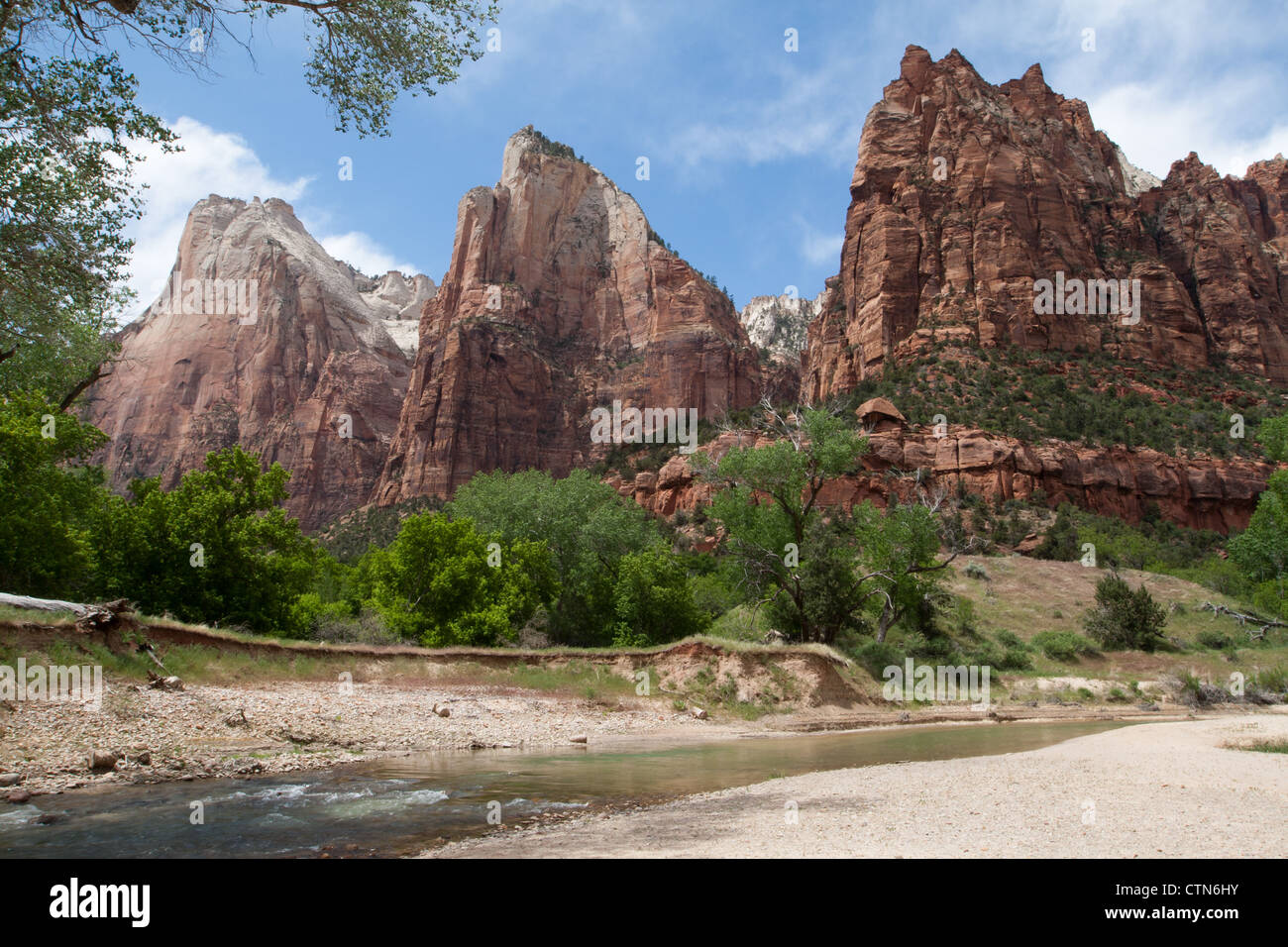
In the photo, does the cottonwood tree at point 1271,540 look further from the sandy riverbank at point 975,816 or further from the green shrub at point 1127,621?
the sandy riverbank at point 975,816

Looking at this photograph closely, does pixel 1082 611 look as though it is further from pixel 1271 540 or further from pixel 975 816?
pixel 975 816

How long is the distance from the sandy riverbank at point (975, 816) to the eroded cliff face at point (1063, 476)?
2024 inches

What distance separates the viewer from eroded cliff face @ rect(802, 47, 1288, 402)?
86.8 m

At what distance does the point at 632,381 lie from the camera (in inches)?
5118

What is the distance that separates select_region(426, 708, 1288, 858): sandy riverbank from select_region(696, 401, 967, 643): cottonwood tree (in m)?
17.3

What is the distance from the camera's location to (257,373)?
140 meters

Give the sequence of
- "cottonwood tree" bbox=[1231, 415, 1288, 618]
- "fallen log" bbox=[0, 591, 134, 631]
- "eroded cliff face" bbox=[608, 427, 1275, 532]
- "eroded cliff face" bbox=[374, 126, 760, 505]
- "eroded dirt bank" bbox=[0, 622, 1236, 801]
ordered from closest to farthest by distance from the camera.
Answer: "eroded dirt bank" bbox=[0, 622, 1236, 801]
"fallen log" bbox=[0, 591, 134, 631]
"cottonwood tree" bbox=[1231, 415, 1288, 618]
"eroded cliff face" bbox=[608, 427, 1275, 532]
"eroded cliff face" bbox=[374, 126, 760, 505]

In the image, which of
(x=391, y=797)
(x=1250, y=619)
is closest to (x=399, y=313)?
(x=1250, y=619)

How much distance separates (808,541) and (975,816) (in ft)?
74.5

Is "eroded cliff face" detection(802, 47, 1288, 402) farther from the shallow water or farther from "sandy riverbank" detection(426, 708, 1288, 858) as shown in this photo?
"sandy riverbank" detection(426, 708, 1288, 858)

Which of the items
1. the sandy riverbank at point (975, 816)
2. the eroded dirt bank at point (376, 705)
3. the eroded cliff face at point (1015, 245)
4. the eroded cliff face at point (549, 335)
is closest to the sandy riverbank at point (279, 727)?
the eroded dirt bank at point (376, 705)

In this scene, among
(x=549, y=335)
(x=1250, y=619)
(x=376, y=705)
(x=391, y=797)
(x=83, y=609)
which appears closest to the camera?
(x=391, y=797)

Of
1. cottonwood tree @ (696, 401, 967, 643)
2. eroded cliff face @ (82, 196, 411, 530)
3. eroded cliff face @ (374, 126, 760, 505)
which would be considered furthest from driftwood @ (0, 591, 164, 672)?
eroded cliff face @ (82, 196, 411, 530)
